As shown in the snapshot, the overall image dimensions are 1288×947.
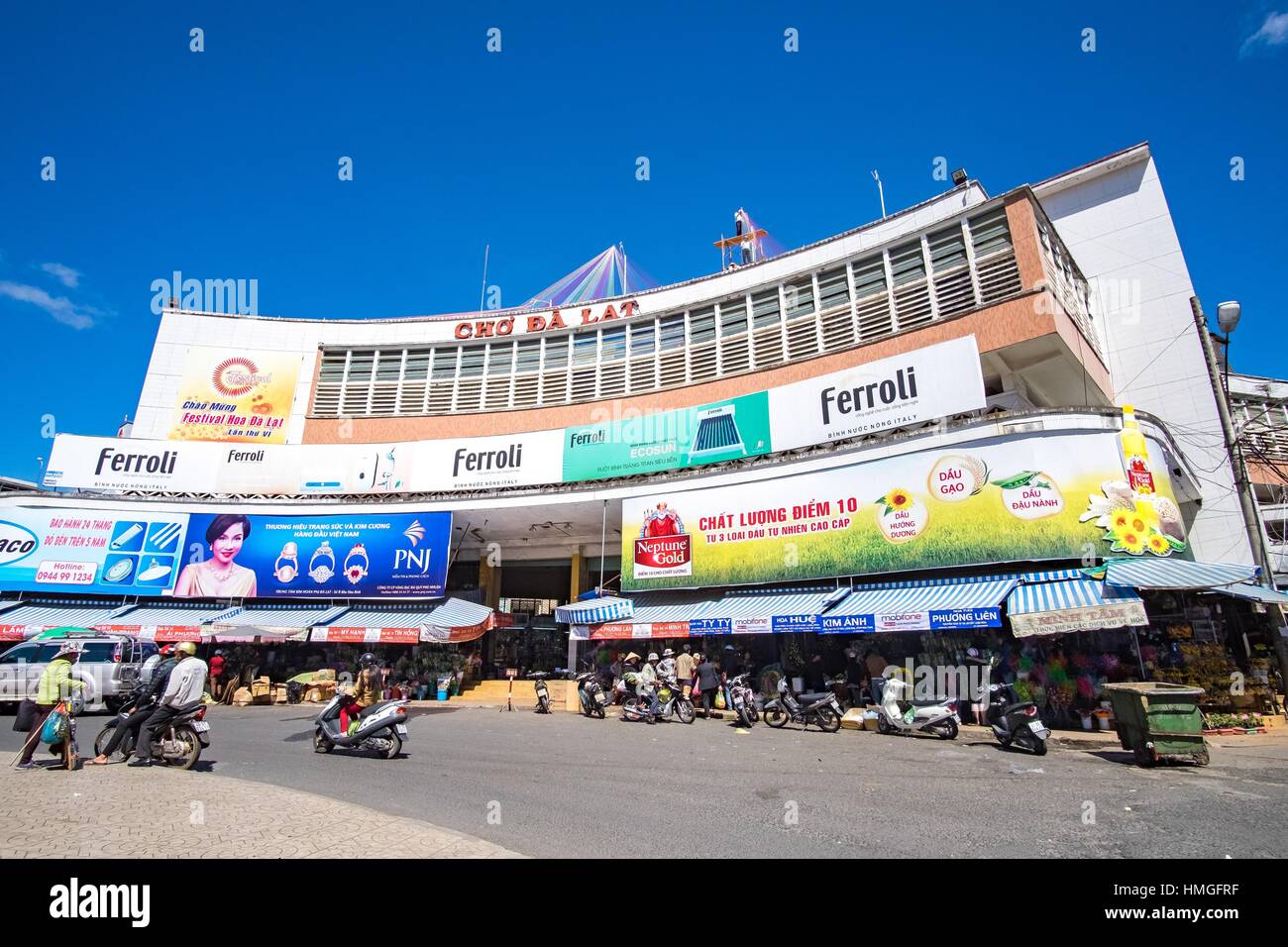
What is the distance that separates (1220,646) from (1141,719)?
607 centimetres

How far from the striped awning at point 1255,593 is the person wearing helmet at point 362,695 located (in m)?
17.2

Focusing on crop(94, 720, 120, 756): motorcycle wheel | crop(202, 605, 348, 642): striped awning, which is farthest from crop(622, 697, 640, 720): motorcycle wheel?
crop(202, 605, 348, 642): striped awning

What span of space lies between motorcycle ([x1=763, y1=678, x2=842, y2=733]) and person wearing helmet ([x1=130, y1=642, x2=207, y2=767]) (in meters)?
11.2

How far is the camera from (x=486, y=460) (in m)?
28.0

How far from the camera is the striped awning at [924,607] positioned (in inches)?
571

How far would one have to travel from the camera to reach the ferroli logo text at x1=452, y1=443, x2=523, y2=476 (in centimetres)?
2766

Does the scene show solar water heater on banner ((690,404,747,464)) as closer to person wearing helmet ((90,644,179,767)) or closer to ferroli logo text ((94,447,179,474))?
person wearing helmet ((90,644,179,767))

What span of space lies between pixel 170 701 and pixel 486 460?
1997 centimetres

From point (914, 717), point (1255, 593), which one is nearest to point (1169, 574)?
point (1255, 593)

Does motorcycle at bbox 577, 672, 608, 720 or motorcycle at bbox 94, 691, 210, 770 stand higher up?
motorcycle at bbox 94, 691, 210, 770

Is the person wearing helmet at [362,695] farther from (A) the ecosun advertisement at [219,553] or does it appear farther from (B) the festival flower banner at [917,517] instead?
(B) the festival flower banner at [917,517]
